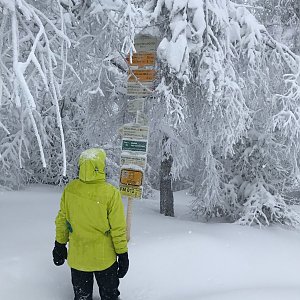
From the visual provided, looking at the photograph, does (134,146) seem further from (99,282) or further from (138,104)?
(99,282)

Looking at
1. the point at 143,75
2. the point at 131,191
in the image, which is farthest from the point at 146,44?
Result: the point at 131,191

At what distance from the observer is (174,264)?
16.5 feet

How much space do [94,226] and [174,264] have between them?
1.54m

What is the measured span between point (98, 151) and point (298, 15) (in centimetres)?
860

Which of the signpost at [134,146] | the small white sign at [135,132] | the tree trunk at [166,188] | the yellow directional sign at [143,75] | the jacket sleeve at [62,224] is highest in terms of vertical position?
the yellow directional sign at [143,75]

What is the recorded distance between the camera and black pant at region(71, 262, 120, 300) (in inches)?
158

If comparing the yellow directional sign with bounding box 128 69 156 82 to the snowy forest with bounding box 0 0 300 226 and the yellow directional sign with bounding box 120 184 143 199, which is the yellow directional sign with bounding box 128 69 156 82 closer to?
the snowy forest with bounding box 0 0 300 226

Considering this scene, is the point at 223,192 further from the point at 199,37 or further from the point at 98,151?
the point at 98,151

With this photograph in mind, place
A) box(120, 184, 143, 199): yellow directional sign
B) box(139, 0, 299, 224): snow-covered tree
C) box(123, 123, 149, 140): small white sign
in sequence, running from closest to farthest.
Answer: box(120, 184, 143, 199): yellow directional sign, box(123, 123, 149, 140): small white sign, box(139, 0, 299, 224): snow-covered tree

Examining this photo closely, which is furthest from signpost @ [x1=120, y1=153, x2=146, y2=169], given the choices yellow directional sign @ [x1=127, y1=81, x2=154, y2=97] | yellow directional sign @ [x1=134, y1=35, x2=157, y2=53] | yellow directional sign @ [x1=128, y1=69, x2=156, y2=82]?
yellow directional sign @ [x1=134, y1=35, x2=157, y2=53]

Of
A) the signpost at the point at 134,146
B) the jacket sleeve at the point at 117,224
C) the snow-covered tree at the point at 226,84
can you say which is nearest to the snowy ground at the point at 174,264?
the jacket sleeve at the point at 117,224

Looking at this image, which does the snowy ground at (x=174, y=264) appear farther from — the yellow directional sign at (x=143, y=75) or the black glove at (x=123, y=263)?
the yellow directional sign at (x=143, y=75)

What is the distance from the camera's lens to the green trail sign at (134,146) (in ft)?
18.0

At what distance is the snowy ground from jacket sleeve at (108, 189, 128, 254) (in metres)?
0.94
